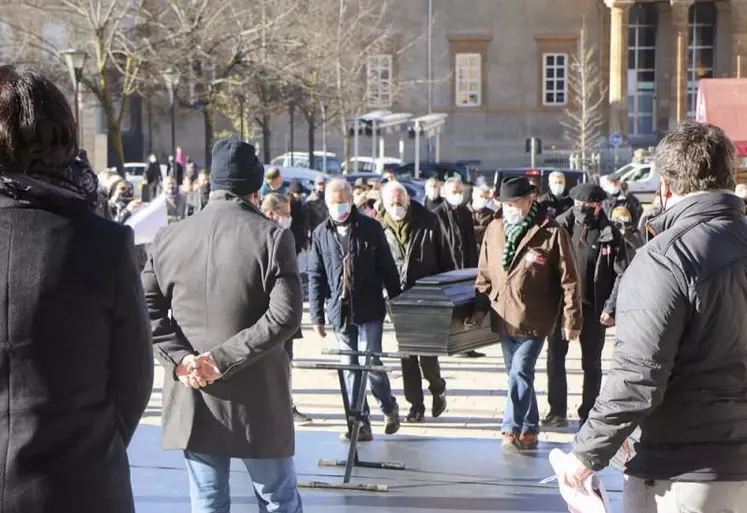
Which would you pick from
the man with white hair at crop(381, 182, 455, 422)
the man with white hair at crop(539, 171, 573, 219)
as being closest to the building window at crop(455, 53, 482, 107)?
the man with white hair at crop(539, 171, 573, 219)

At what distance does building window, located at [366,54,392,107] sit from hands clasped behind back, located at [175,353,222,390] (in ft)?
164

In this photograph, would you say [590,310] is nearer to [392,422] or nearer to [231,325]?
[392,422]

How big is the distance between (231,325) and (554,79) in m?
60.6

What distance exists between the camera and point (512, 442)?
370 inches

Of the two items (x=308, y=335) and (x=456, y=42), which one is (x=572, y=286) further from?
(x=456, y=42)

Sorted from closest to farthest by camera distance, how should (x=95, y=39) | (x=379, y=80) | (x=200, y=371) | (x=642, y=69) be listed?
(x=200, y=371) < (x=95, y=39) < (x=379, y=80) < (x=642, y=69)

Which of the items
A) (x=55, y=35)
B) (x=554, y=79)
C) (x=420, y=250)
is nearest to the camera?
(x=420, y=250)

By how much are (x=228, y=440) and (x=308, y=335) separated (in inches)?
399

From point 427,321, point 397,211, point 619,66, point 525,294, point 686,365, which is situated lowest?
point 427,321

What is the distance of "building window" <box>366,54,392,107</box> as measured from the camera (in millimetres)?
57688

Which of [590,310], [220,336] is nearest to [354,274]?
[590,310]

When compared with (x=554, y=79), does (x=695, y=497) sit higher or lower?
lower

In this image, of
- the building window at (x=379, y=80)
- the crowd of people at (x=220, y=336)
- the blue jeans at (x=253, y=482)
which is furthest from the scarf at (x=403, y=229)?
the building window at (x=379, y=80)

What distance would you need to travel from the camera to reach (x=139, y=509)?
7.96m
